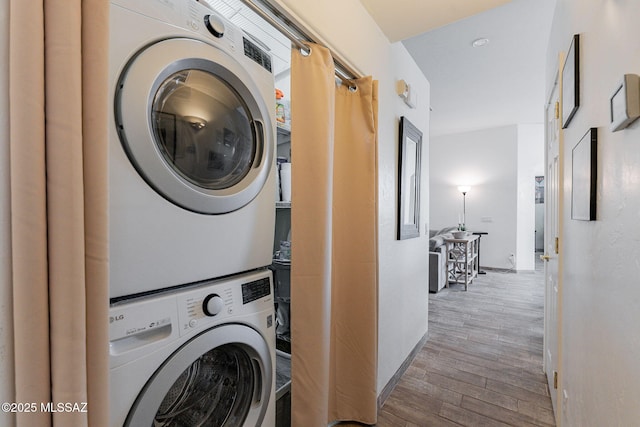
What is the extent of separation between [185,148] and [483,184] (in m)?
6.61

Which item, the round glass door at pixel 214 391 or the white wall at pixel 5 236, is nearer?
the white wall at pixel 5 236

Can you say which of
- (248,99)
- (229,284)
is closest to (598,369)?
(229,284)

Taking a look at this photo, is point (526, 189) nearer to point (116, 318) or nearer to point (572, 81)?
point (572, 81)

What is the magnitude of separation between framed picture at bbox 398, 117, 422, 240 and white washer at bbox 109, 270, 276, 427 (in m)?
1.31

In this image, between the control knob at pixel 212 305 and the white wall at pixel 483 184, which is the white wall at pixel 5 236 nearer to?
the control knob at pixel 212 305

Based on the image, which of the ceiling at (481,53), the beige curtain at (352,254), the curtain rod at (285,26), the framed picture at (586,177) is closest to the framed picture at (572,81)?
the framed picture at (586,177)

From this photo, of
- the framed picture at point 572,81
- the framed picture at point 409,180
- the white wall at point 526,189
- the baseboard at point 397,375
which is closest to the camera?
the framed picture at point 572,81

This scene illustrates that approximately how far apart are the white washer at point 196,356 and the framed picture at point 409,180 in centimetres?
131

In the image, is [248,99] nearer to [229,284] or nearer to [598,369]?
[229,284]

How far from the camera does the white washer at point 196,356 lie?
0.68 m

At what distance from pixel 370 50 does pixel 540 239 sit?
8641mm

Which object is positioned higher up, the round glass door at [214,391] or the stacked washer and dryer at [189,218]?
the stacked washer and dryer at [189,218]

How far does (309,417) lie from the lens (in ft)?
3.92

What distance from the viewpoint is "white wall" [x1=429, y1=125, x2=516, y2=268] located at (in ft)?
19.2
